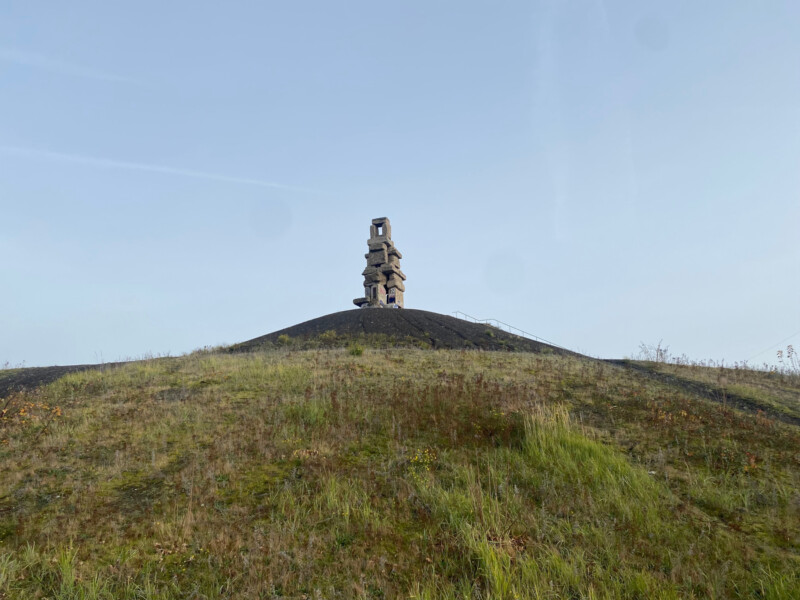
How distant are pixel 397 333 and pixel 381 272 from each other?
11.0 metres

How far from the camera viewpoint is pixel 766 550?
5.17m

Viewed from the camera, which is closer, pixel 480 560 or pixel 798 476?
pixel 480 560

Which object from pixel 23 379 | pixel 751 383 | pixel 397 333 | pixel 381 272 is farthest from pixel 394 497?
pixel 381 272

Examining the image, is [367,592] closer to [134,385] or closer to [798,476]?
[798,476]

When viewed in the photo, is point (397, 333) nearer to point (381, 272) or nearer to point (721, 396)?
point (381, 272)

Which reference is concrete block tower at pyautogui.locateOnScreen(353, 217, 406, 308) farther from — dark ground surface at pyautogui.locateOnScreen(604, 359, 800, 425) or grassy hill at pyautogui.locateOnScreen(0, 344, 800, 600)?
grassy hill at pyautogui.locateOnScreen(0, 344, 800, 600)

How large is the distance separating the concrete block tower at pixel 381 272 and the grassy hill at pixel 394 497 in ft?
86.7

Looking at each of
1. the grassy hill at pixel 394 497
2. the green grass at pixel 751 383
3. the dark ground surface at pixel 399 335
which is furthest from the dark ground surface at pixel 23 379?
the green grass at pixel 751 383

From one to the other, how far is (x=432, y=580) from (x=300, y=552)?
57.6 inches

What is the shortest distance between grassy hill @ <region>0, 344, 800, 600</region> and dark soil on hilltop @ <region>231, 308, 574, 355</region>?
14514mm

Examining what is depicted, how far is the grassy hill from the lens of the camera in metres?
4.64

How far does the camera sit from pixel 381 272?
3847 cm

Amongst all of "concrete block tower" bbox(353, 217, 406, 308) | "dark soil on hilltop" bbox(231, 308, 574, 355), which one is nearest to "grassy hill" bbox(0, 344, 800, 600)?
"dark soil on hilltop" bbox(231, 308, 574, 355)

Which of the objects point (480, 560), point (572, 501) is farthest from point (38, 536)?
point (572, 501)
